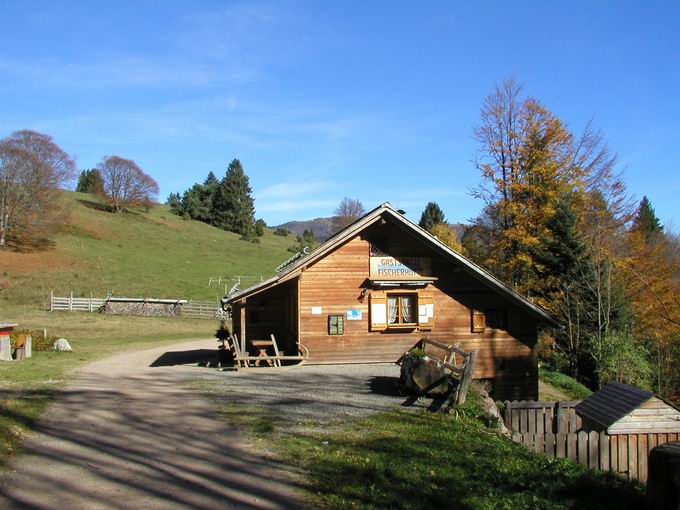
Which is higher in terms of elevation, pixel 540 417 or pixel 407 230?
pixel 407 230

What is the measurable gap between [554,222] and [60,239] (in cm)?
5138

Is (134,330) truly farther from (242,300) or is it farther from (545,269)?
(545,269)

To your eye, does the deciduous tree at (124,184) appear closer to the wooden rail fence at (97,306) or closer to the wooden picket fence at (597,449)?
the wooden rail fence at (97,306)

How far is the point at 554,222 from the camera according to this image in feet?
105

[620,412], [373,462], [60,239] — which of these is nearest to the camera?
[373,462]

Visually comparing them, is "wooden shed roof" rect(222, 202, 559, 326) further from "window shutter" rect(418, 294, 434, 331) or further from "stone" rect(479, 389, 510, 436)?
"stone" rect(479, 389, 510, 436)

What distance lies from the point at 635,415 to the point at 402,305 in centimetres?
1099

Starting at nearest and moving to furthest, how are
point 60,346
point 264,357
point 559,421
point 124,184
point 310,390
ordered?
point 559,421
point 310,390
point 264,357
point 60,346
point 124,184

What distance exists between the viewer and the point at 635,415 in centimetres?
1206

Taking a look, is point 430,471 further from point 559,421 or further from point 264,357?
point 264,357

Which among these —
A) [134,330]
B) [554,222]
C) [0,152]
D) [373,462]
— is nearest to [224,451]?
[373,462]

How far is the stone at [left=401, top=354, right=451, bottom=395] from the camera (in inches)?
532

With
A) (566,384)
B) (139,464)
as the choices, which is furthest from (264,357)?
(566,384)

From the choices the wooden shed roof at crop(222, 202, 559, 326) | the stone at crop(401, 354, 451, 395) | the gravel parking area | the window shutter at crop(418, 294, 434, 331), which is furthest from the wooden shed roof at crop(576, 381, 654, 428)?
the window shutter at crop(418, 294, 434, 331)
